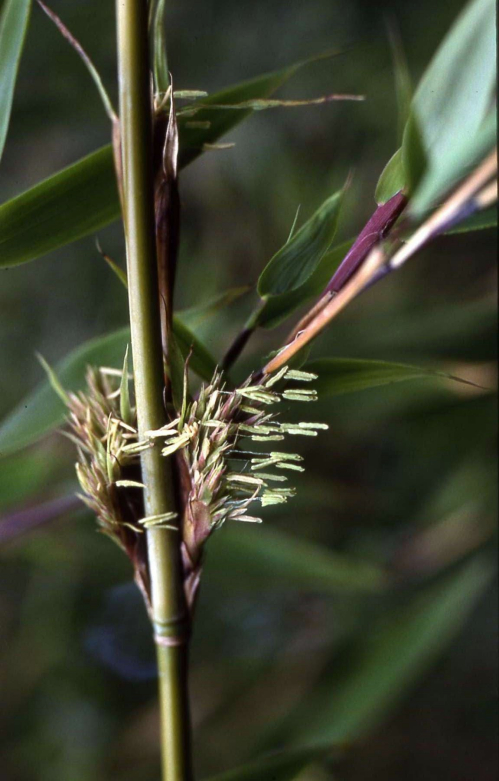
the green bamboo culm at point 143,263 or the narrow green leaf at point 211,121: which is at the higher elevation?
the narrow green leaf at point 211,121

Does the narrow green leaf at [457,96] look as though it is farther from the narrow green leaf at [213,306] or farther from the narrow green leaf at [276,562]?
the narrow green leaf at [276,562]

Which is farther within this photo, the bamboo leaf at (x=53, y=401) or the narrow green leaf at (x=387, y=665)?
the narrow green leaf at (x=387, y=665)

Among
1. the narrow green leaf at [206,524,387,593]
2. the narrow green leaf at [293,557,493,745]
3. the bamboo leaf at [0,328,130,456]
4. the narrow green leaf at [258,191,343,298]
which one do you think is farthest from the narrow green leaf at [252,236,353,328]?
the narrow green leaf at [293,557,493,745]

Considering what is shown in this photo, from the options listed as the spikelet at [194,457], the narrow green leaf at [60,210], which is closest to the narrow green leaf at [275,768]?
the spikelet at [194,457]

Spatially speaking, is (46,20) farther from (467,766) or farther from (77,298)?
(467,766)

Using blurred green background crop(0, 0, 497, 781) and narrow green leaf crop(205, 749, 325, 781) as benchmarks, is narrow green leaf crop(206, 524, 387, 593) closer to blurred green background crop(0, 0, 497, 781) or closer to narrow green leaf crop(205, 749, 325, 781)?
blurred green background crop(0, 0, 497, 781)
